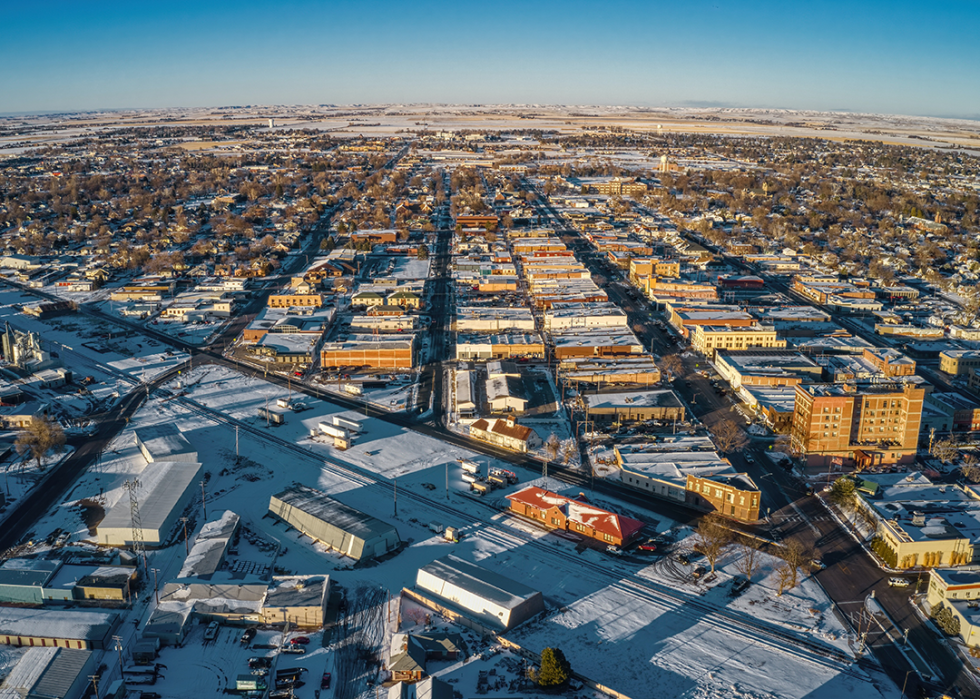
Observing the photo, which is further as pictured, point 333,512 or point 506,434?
point 506,434

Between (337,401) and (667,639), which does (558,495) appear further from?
(337,401)

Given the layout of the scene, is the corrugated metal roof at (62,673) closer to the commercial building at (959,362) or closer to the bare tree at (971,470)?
the bare tree at (971,470)

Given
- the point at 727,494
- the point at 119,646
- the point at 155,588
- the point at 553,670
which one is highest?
the point at 727,494

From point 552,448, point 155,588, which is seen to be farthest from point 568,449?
point 155,588

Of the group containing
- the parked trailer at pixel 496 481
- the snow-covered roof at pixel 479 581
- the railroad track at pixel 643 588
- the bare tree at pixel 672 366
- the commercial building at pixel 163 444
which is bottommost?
the railroad track at pixel 643 588

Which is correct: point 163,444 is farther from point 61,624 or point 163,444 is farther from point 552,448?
point 552,448

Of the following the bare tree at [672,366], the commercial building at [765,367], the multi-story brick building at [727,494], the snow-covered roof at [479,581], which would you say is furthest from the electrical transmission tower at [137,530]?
the commercial building at [765,367]

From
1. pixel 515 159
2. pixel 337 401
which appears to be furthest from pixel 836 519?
pixel 515 159
